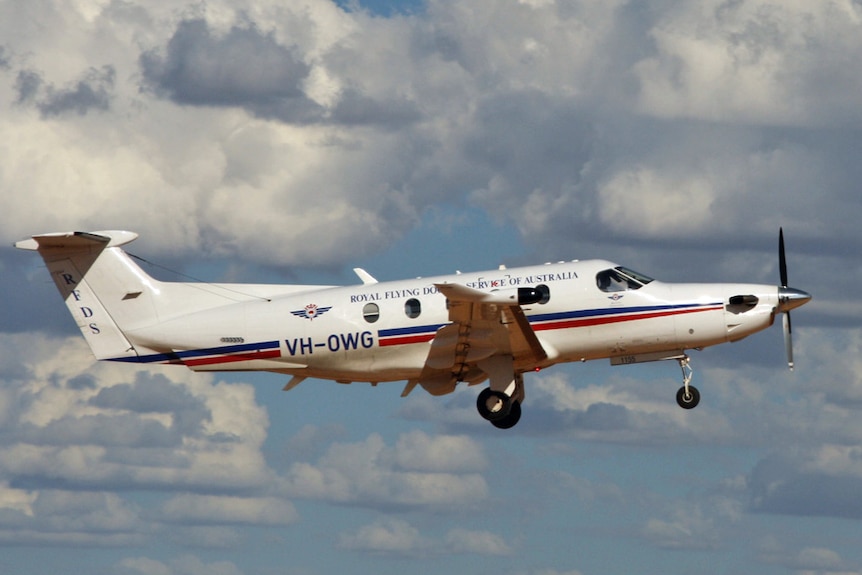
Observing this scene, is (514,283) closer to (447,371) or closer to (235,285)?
(447,371)

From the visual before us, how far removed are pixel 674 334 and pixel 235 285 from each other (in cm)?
1129

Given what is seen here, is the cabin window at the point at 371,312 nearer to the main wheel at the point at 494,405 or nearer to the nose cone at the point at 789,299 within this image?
the main wheel at the point at 494,405

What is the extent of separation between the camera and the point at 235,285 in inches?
1633

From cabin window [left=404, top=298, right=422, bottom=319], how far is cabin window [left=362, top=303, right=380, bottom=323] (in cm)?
72

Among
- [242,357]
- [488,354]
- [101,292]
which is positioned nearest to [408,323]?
[488,354]

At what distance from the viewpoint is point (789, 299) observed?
40156 millimetres

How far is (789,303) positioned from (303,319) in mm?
12179

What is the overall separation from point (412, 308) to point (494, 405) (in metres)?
3.14

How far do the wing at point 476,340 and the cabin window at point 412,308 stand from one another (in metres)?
0.77

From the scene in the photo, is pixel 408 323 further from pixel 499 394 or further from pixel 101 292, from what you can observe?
pixel 101 292

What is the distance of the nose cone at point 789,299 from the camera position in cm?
4016

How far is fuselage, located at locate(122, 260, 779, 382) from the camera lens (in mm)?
39656

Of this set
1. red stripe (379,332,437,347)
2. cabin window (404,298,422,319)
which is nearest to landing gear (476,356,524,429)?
red stripe (379,332,437,347)

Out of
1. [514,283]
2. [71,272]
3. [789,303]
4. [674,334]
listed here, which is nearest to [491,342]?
[514,283]
